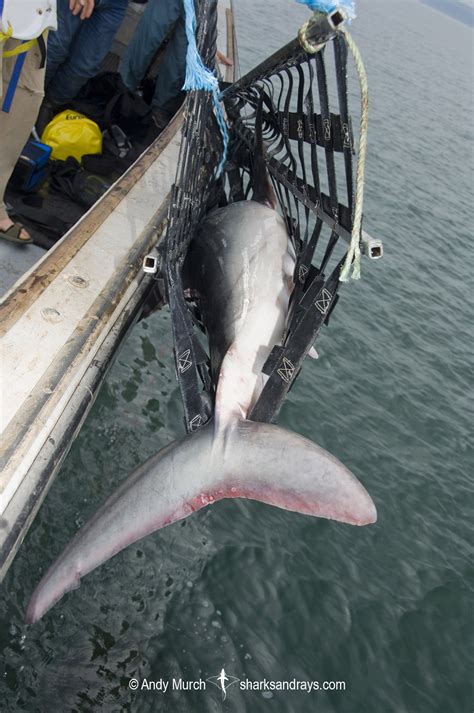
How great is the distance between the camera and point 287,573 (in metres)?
4.23

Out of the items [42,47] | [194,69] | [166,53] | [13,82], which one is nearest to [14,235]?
[13,82]

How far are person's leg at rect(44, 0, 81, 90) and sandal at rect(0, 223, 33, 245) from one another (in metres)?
2.31

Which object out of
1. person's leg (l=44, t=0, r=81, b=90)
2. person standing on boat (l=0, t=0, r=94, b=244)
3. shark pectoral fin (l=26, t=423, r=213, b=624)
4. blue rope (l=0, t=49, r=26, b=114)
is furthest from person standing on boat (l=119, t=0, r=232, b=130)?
shark pectoral fin (l=26, t=423, r=213, b=624)

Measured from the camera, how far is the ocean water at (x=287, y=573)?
3352 millimetres

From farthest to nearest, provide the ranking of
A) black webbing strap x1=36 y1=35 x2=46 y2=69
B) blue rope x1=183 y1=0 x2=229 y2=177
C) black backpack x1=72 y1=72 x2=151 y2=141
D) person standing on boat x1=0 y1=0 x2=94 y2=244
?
black backpack x1=72 y1=72 x2=151 y2=141, black webbing strap x1=36 y1=35 x2=46 y2=69, person standing on boat x1=0 y1=0 x2=94 y2=244, blue rope x1=183 y1=0 x2=229 y2=177

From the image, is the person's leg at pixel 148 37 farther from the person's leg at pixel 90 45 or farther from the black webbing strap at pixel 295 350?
the black webbing strap at pixel 295 350

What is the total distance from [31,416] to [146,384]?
2781 millimetres

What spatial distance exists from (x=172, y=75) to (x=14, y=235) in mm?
3103

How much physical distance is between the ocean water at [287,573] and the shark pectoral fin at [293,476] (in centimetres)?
154

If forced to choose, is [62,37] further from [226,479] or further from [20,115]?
[226,479]

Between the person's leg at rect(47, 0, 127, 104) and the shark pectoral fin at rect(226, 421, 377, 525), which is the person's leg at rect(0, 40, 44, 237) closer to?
the person's leg at rect(47, 0, 127, 104)

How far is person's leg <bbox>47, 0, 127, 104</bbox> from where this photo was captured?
18.7ft

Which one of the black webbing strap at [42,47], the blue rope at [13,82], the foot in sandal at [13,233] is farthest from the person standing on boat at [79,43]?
the foot in sandal at [13,233]

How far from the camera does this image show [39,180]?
5.18m
